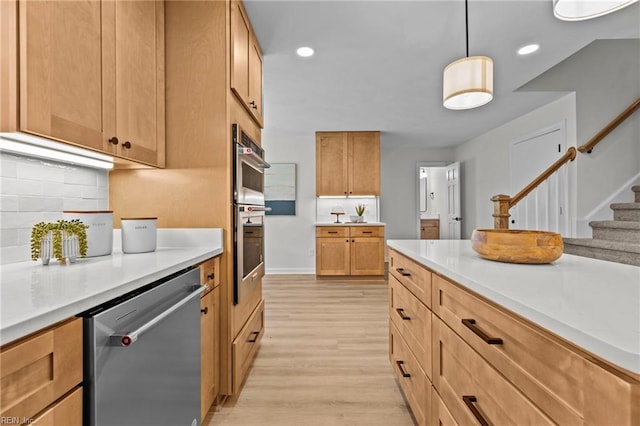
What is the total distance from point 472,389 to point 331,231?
12.9ft

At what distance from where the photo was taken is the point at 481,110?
13.8 feet

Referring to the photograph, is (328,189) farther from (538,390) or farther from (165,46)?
(538,390)

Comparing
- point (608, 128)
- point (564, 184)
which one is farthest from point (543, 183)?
point (608, 128)

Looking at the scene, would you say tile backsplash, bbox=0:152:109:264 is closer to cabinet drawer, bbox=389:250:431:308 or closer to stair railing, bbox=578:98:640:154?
cabinet drawer, bbox=389:250:431:308

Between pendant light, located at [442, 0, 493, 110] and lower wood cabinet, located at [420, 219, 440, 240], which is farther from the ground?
pendant light, located at [442, 0, 493, 110]

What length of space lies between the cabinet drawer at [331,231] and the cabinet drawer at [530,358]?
151 inches

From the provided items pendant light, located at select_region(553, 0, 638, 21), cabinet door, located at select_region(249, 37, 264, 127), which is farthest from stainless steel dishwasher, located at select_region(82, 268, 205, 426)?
pendant light, located at select_region(553, 0, 638, 21)

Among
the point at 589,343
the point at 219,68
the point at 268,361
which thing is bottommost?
the point at 268,361

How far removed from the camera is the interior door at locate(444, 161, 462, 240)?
6238 millimetres

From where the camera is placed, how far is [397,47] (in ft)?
8.34

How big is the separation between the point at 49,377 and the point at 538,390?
3.40 ft

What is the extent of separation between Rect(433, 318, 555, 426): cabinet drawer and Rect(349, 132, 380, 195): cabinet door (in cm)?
403

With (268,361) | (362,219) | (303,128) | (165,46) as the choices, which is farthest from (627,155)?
(165,46)

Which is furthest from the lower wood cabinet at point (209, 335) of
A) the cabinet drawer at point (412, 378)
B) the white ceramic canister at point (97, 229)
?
the cabinet drawer at point (412, 378)
